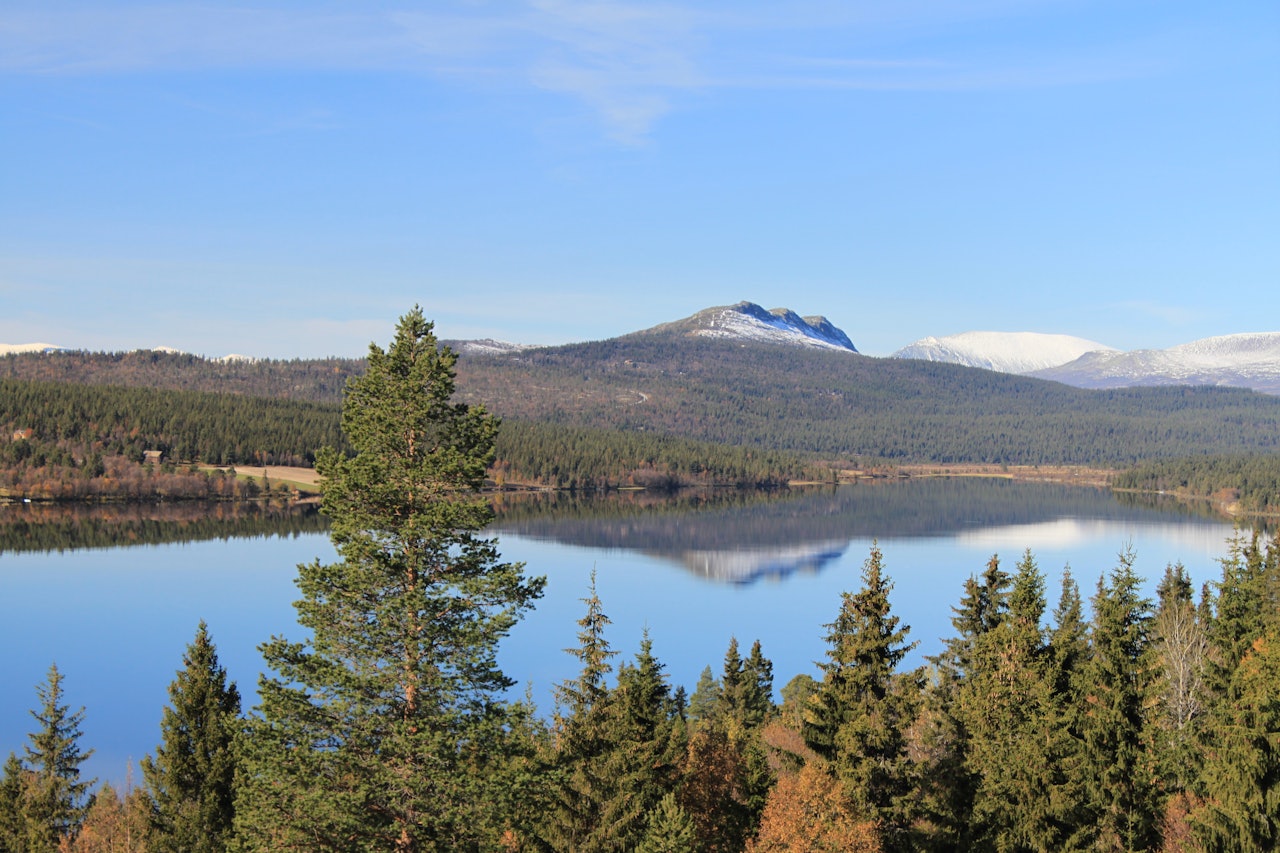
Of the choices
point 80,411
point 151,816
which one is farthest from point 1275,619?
point 80,411

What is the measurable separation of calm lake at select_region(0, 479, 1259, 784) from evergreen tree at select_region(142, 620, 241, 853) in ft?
46.8

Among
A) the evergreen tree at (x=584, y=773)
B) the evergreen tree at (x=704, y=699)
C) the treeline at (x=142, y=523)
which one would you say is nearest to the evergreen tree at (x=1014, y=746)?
the evergreen tree at (x=584, y=773)

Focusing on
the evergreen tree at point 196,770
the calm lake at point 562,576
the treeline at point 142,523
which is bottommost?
the calm lake at point 562,576

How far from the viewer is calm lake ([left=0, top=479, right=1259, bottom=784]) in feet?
208

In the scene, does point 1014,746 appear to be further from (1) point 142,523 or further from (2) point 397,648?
(1) point 142,523

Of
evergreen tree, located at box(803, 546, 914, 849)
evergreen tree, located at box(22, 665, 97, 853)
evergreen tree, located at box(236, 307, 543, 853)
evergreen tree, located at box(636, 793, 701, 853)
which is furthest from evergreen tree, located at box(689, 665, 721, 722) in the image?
evergreen tree, located at box(236, 307, 543, 853)

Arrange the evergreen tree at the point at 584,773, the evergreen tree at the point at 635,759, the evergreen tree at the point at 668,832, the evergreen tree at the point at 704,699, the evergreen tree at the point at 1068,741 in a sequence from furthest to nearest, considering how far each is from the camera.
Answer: the evergreen tree at the point at 704,699 → the evergreen tree at the point at 1068,741 → the evergreen tree at the point at 635,759 → the evergreen tree at the point at 584,773 → the evergreen tree at the point at 668,832

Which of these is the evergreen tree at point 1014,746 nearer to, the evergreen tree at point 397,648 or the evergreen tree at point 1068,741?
the evergreen tree at point 1068,741

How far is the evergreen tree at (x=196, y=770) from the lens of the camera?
81.7 ft

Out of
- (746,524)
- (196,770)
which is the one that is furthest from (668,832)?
(746,524)

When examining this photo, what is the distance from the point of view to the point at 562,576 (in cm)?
9912

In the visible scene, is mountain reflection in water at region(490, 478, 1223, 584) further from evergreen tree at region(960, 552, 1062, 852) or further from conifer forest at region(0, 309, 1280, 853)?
conifer forest at region(0, 309, 1280, 853)

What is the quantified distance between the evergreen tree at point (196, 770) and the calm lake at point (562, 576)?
46.8ft

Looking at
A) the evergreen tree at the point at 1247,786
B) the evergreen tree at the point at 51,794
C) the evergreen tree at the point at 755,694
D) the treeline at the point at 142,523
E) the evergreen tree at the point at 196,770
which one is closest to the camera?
the evergreen tree at the point at 1247,786
